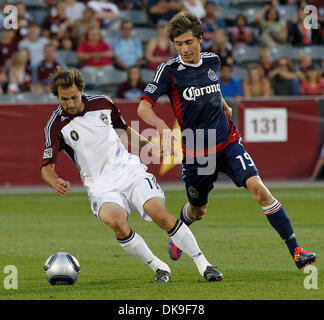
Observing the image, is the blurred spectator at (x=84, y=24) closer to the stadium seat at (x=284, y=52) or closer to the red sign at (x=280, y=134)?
the red sign at (x=280, y=134)

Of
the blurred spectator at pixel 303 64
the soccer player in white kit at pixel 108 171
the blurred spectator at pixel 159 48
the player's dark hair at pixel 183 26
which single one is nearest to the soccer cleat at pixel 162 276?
the soccer player in white kit at pixel 108 171

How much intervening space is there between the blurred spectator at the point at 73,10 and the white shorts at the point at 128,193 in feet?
41.3

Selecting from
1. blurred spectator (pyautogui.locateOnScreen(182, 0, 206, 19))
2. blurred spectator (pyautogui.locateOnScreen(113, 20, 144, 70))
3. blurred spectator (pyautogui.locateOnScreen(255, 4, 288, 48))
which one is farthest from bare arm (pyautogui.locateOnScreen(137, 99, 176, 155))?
blurred spectator (pyautogui.locateOnScreen(255, 4, 288, 48))

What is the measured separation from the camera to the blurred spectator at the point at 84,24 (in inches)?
750

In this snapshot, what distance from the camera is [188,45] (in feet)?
27.2

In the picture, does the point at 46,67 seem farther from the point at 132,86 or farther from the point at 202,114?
the point at 202,114

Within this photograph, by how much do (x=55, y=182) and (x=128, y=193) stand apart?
702mm

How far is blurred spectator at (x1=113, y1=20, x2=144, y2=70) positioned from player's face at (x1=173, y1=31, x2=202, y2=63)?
10.9 meters

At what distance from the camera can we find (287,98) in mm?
17406

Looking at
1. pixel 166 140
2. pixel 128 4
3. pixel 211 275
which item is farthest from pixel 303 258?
pixel 128 4

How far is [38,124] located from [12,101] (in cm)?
110

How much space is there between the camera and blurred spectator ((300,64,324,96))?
60.3 ft
